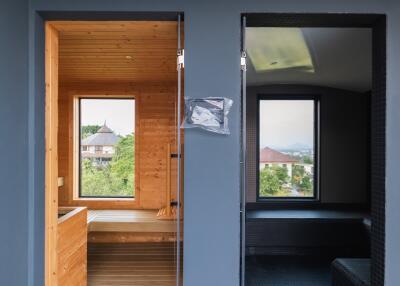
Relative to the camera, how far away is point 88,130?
4.91 metres

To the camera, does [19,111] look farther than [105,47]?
No

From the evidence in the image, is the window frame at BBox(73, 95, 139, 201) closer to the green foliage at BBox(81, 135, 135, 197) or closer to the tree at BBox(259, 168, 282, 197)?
the green foliage at BBox(81, 135, 135, 197)

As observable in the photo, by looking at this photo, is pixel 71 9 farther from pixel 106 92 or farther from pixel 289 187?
pixel 289 187

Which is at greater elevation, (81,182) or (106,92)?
(106,92)

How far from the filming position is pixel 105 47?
334 cm

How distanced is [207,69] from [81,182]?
3.65 meters

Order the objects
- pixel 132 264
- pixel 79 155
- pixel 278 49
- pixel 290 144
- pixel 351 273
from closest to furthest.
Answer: pixel 351 273
pixel 278 49
pixel 132 264
pixel 290 144
pixel 79 155

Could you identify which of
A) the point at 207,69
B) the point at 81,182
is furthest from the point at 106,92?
the point at 207,69

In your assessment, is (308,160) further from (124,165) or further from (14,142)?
(14,142)

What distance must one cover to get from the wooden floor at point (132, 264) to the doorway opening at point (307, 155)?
0.93 meters

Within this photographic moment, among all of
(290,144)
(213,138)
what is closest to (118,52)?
(213,138)

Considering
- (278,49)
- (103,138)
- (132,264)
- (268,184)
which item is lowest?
(132,264)

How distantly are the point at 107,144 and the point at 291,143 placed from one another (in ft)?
9.10

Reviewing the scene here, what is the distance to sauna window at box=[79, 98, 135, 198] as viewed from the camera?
16.0ft
